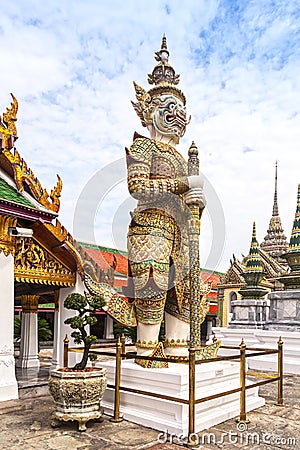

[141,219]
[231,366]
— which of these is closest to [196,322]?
[231,366]

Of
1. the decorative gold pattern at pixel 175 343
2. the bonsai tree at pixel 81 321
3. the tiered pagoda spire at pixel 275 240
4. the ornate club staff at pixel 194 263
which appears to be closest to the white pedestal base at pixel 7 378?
the bonsai tree at pixel 81 321

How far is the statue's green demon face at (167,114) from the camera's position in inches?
247

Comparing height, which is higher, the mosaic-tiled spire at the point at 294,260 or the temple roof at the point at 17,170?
the temple roof at the point at 17,170

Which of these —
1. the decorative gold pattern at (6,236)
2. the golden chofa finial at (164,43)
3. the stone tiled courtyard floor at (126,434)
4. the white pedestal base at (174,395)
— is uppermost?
the golden chofa finial at (164,43)

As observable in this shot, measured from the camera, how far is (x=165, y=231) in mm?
5867

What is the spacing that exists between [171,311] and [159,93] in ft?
10.5

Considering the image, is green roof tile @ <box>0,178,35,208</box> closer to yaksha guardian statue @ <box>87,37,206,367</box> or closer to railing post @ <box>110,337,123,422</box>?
yaksha guardian statue @ <box>87,37,206,367</box>

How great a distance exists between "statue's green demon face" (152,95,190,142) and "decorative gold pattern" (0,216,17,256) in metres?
2.64

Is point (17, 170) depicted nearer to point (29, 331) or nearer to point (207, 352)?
point (207, 352)

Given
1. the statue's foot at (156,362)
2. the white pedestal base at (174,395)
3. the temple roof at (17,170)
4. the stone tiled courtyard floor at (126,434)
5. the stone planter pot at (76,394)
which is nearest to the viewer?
the stone tiled courtyard floor at (126,434)

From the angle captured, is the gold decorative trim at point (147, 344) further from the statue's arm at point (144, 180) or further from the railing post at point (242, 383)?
the statue's arm at point (144, 180)

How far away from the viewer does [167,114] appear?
20.7 ft

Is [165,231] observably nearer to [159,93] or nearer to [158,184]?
[158,184]

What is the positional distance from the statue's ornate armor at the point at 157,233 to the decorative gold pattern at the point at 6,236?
1.93 meters
